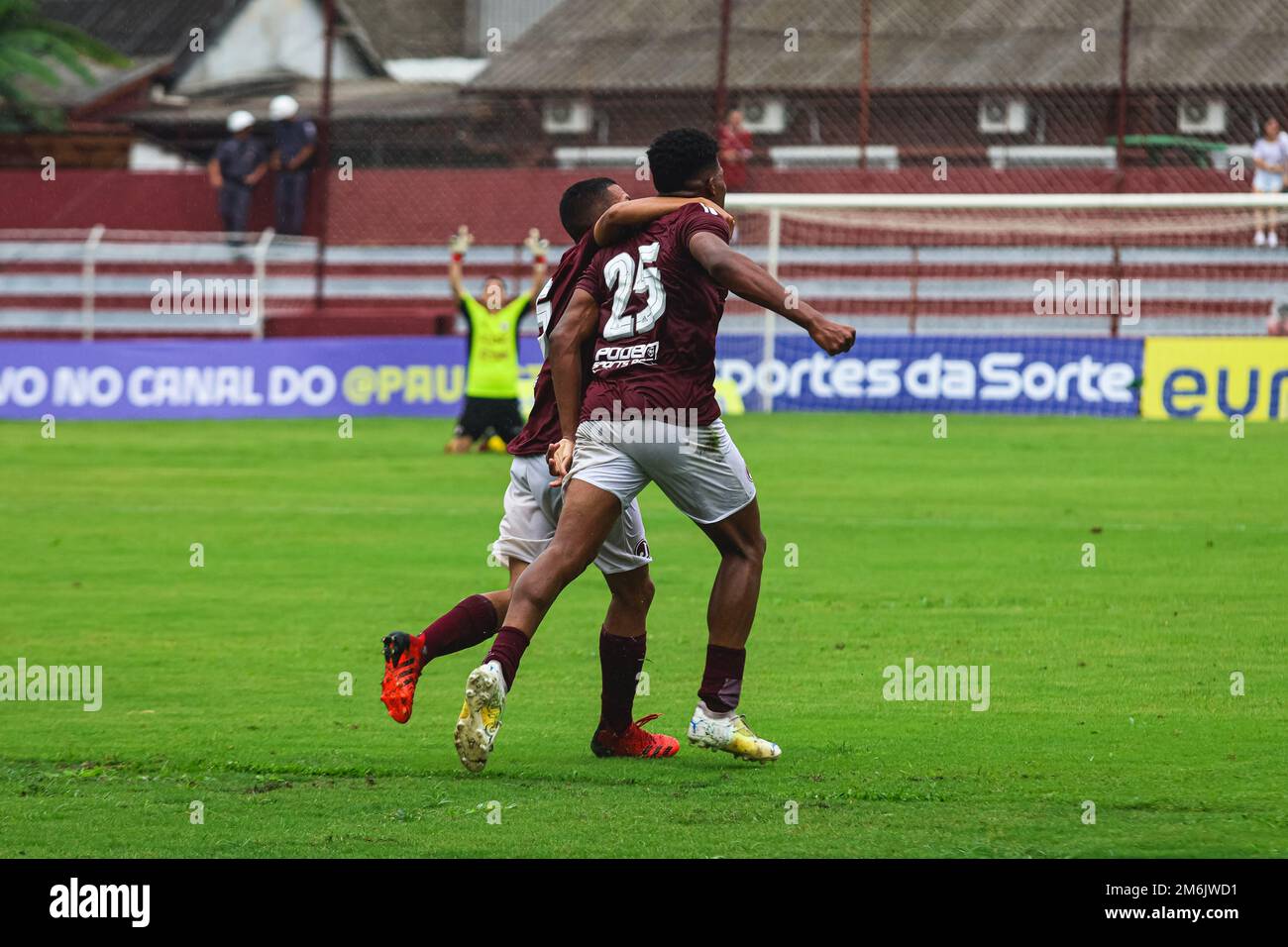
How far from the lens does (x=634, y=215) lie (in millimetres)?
6969

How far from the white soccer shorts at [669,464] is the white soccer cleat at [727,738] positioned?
71 cm

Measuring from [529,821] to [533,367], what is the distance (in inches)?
751

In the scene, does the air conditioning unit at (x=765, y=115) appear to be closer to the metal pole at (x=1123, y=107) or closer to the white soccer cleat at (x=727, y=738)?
the metal pole at (x=1123, y=107)

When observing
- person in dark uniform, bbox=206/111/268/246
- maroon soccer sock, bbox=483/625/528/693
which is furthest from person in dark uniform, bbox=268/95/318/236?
maroon soccer sock, bbox=483/625/528/693

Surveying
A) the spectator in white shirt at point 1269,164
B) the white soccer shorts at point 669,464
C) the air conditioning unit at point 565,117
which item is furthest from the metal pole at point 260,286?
the white soccer shorts at point 669,464

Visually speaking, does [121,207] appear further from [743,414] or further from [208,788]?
[208,788]

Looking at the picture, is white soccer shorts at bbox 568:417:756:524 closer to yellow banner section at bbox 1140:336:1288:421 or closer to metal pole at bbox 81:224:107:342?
yellow banner section at bbox 1140:336:1288:421

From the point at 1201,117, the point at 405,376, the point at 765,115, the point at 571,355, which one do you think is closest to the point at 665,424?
Result: the point at 571,355

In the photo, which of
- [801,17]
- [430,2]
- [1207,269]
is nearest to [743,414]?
[1207,269]

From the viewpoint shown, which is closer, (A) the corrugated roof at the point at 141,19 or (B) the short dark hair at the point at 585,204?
(B) the short dark hair at the point at 585,204

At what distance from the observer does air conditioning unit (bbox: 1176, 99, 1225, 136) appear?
2858 cm

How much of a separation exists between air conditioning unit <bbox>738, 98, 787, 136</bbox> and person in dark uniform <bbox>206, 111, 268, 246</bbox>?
7.56 metres

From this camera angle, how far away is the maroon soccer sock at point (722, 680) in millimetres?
Answer: 7031

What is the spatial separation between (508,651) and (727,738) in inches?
33.5
